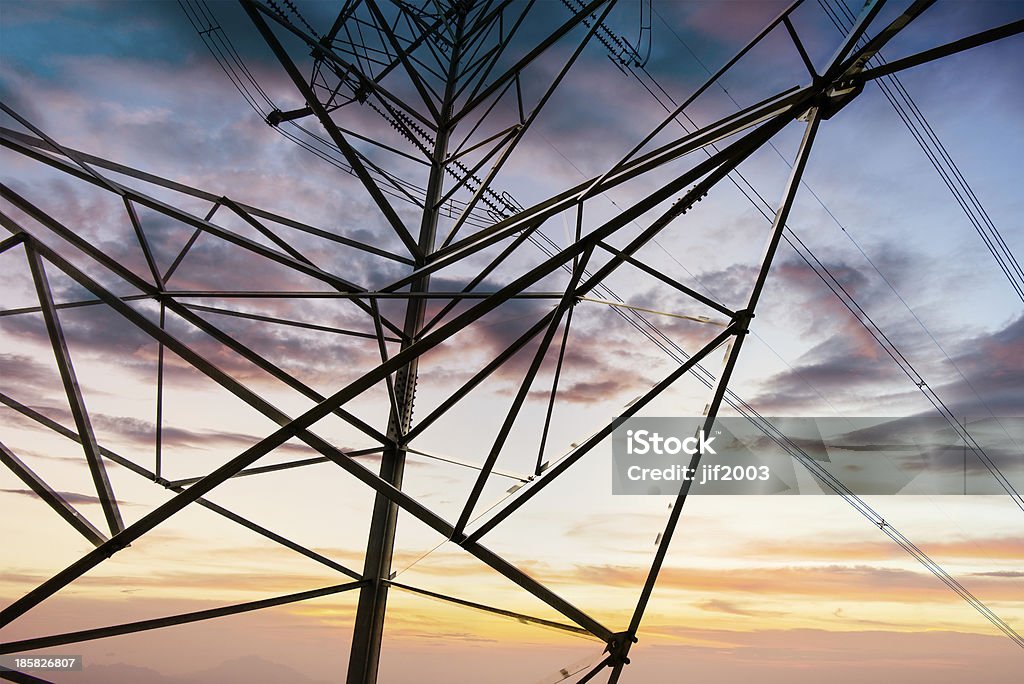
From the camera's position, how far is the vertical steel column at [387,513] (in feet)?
23.1

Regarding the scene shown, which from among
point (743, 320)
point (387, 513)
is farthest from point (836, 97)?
point (387, 513)

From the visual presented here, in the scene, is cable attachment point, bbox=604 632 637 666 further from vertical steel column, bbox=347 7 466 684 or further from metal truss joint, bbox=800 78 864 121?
metal truss joint, bbox=800 78 864 121

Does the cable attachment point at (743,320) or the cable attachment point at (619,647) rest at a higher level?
the cable attachment point at (743,320)

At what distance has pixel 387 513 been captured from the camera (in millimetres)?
7523

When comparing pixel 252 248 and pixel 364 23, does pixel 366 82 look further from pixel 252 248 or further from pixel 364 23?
pixel 252 248

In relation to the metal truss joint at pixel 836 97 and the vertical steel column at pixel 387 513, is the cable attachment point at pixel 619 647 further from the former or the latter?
the metal truss joint at pixel 836 97

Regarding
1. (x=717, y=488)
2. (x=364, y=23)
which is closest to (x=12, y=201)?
(x=364, y=23)

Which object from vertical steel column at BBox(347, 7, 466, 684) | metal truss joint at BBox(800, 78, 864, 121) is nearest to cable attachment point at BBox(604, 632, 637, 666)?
vertical steel column at BBox(347, 7, 466, 684)

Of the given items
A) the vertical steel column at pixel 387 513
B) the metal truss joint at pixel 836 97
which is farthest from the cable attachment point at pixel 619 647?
the metal truss joint at pixel 836 97

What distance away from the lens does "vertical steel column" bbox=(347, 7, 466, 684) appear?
705 centimetres

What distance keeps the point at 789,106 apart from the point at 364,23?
781cm

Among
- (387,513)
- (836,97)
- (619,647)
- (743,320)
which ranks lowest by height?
(619,647)

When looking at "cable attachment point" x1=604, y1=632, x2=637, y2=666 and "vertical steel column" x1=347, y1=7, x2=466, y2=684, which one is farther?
"vertical steel column" x1=347, y1=7, x2=466, y2=684

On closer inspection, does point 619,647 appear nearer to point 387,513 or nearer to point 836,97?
point 387,513
